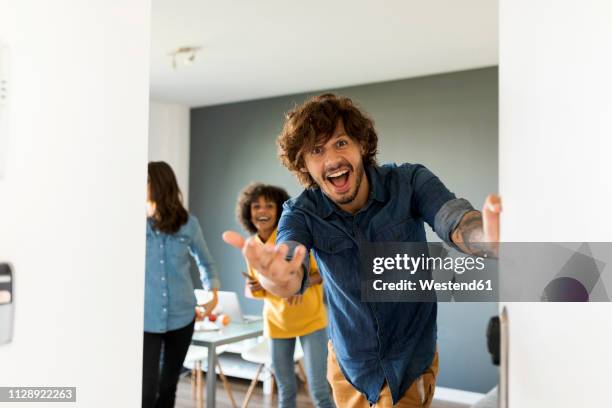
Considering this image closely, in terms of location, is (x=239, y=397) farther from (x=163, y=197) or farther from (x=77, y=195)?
(x=77, y=195)

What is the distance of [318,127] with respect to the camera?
1.32 m

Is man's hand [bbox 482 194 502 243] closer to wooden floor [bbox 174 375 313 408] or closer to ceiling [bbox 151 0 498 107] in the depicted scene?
ceiling [bbox 151 0 498 107]

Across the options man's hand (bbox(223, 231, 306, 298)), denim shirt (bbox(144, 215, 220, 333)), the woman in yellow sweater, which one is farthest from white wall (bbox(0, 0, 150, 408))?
the woman in yellow sweater

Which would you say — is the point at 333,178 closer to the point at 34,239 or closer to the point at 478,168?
the point at 34,239

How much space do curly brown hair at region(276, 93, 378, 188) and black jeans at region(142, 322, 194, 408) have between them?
113 cm

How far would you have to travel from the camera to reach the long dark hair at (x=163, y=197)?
7.31 ft

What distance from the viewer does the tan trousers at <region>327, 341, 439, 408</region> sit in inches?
52.8

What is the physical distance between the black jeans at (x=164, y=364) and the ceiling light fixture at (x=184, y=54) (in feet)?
5.05

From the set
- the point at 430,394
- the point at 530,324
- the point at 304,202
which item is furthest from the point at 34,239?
the point at 430,394

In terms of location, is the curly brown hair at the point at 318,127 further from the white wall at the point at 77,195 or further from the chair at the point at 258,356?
the chair at the point at 258,356

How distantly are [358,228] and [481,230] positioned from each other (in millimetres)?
450

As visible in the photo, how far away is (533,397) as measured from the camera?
61cm

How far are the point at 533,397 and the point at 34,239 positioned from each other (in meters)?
0.78

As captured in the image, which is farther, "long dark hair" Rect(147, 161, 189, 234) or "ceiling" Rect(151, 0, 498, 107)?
"ceiling" Rect(151, 0, 498, 107)
